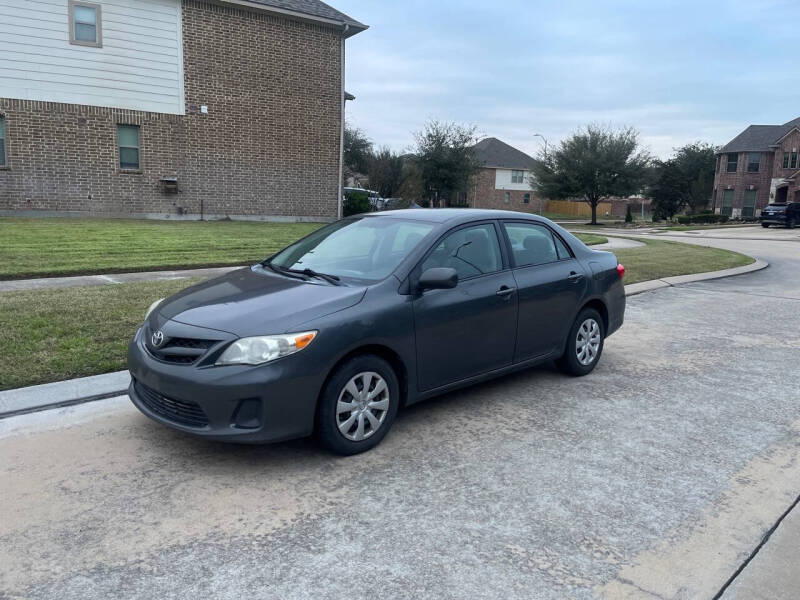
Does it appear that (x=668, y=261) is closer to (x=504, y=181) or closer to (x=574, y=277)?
(x=574, y=277)

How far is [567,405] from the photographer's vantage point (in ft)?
16.9

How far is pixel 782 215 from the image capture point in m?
40.7

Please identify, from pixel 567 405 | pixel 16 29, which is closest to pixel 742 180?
pixel 16 29

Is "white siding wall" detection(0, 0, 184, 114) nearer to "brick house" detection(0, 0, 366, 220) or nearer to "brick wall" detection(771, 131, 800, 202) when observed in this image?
"brick house" detection(0, 0, 366, 220)

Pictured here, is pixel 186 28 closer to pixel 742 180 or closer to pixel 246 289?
pixel 246 289

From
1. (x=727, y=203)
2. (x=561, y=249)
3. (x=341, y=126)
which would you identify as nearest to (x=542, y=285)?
(x=561, y=249)

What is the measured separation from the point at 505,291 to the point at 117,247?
9113 millimetres

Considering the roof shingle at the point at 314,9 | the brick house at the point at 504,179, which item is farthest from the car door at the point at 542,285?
the brick house at the point at 504,179

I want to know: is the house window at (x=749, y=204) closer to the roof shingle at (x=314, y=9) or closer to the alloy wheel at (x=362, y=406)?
the roof shingle at (x=314, y=9)

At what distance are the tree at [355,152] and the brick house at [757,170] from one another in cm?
3284

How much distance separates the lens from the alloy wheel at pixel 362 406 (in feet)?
13.0

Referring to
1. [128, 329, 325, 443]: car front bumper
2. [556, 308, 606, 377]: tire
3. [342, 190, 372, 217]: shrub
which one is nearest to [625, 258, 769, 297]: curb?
[556, 308, 606, 377]: tire

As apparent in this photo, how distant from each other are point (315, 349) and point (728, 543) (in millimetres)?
2383

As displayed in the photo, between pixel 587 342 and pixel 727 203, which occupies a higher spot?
pixel 727 203
